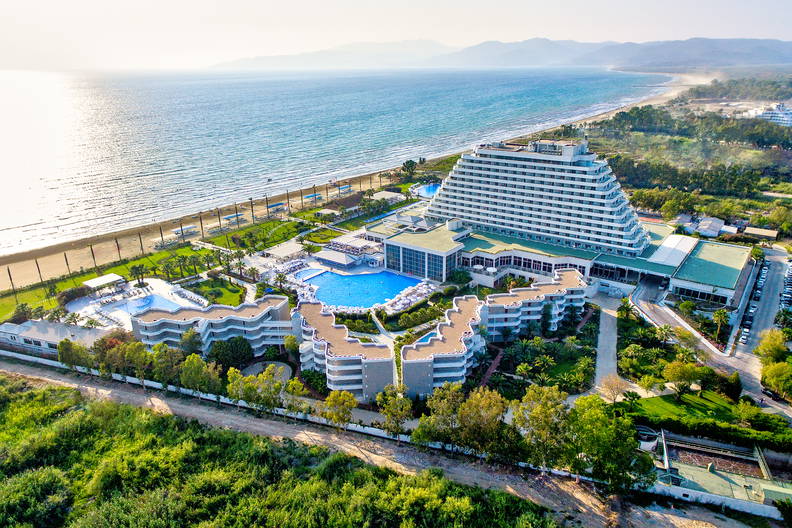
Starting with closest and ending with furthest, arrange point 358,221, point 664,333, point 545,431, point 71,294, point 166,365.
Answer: point 545,431
point 166,365
point 664,333
point 71,294
point 358,221

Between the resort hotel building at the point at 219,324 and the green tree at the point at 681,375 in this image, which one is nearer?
the green tree at the point at 681,375

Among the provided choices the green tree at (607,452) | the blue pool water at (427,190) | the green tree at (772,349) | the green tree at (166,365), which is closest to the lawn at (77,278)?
the green tree at (166,365)

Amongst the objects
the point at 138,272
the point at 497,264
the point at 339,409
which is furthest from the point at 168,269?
the point at 497,264

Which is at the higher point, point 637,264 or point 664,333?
point 637,264

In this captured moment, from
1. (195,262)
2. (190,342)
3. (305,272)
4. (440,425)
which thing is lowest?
(305,272)

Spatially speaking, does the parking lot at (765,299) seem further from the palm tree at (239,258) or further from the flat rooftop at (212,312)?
the palm tree at (239,258)

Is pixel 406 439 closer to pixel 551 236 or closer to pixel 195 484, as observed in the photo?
pixel 195 484

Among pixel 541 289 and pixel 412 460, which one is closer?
pixel 412 460

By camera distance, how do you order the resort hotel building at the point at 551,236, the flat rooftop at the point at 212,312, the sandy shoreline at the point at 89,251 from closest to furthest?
the flat rooftop at the point at 212,312
the resort hotel building at the point at 551,236
the sandy shoreline at the point at 89,251
